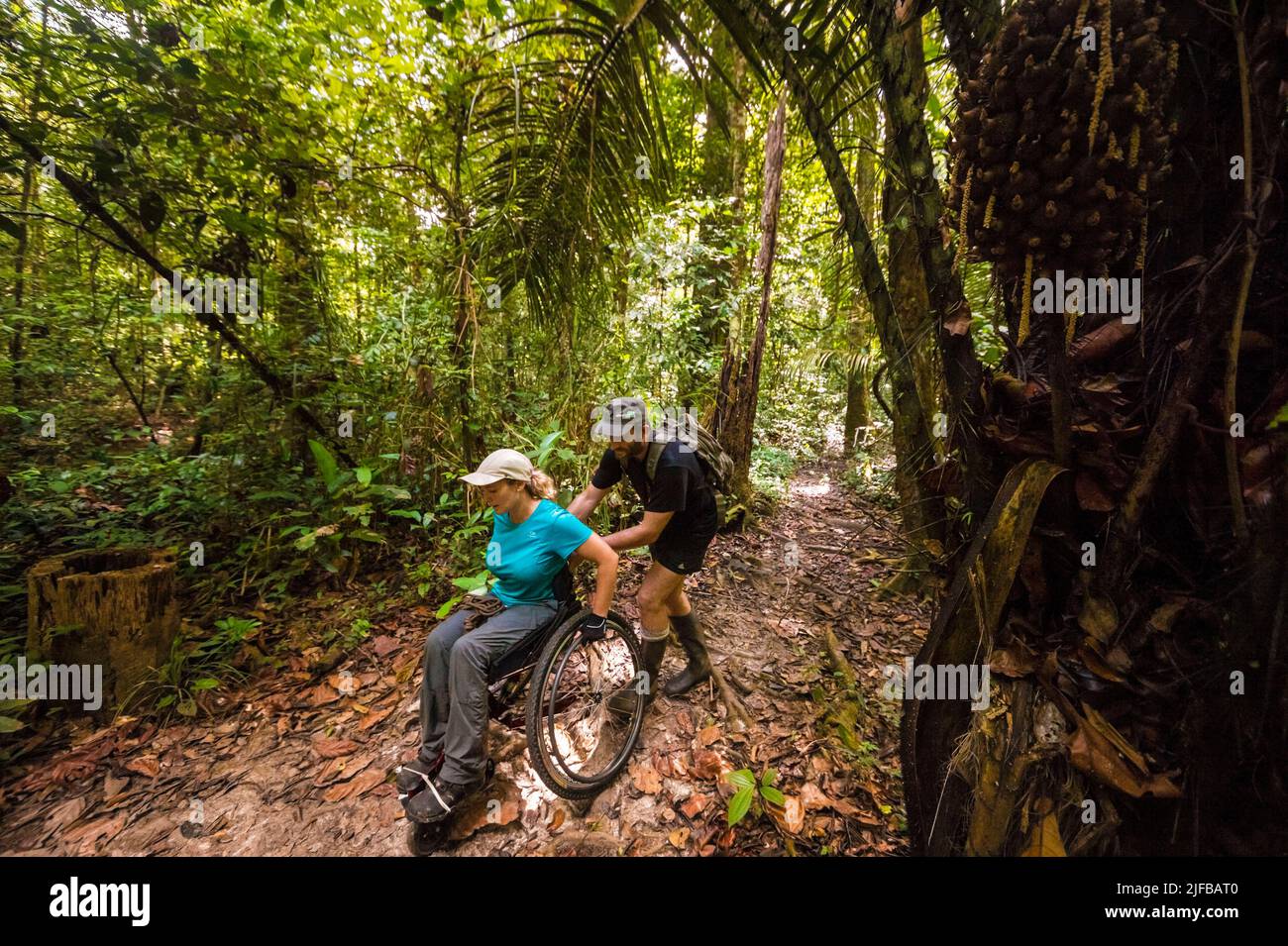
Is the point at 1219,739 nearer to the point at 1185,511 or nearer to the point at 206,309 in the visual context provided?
the point at 1185,511

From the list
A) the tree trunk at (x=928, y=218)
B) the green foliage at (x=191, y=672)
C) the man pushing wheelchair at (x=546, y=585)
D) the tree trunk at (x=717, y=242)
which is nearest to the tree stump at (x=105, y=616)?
the green foliage at (x=191, y=672)

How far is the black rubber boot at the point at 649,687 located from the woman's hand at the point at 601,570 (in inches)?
24.2

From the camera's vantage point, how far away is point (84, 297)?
150 inches

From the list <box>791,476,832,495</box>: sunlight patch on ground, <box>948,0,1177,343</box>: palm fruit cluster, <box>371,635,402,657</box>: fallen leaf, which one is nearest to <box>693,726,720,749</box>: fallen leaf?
<box>371,635,402,657</box>: fallen leaf

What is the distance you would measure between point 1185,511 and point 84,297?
6.92 metres

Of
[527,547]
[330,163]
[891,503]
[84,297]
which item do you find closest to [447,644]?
[527,547]

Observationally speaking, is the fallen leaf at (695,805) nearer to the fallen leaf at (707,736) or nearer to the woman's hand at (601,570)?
the fallen leaf at (707,736)

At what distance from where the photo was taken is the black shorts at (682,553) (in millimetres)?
2602

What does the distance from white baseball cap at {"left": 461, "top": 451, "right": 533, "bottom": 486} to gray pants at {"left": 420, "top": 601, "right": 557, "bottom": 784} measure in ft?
2.18

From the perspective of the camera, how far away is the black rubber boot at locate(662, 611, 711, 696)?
2887 mm

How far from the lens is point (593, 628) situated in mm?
2232

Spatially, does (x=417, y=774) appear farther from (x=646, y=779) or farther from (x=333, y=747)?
(x=646, y=779)

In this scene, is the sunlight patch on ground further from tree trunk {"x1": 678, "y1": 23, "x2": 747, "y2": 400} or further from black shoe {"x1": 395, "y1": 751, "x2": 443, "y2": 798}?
black shoe {"x1": 395, "y1": 751, "x2": 443, "y2": 798}

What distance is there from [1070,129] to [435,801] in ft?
9.81
